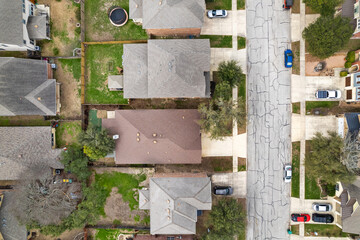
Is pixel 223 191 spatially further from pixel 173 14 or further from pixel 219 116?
pixel 173 14

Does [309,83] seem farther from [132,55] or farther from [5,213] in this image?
[5,213]

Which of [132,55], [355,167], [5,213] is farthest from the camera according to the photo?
[5,213]

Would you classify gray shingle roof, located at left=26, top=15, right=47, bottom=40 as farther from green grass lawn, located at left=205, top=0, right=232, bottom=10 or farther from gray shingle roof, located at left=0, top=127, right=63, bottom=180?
green grass lawn, located at left=205, top=0, right=232, bottom=10

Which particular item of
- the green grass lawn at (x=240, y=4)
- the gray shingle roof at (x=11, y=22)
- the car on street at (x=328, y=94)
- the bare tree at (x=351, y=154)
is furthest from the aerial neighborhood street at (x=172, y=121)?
the bare tree at (x=351, y=154)

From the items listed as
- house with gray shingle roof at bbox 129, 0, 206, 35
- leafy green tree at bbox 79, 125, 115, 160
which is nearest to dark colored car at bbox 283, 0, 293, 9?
house with gray shingle roof at bbox 129, 0, 206, 35

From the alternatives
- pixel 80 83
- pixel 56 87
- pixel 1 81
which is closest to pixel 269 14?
Result: pixel 80 83

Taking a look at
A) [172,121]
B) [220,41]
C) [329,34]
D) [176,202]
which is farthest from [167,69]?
[329,34]

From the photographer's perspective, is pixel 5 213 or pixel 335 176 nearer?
pixel 335 176
